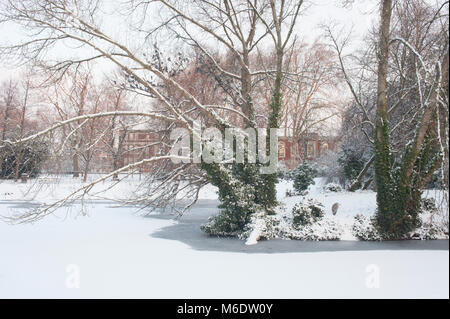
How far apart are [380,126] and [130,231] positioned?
7939mm

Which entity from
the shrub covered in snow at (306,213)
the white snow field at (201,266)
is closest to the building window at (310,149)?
the white snow field at (201,266)

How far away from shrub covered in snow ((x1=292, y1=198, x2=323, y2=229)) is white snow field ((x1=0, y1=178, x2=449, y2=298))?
938 mm

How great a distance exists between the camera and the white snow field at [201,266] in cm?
560

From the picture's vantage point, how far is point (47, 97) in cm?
2291

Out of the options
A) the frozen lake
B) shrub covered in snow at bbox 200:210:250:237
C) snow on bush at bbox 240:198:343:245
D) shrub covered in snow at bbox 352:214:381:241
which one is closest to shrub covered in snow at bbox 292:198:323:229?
snow on bush at bbox 240:198:343:245

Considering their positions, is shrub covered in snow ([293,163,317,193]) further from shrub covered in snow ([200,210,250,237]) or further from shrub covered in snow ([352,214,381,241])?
shrub covered in snow ([200,210,250,237])

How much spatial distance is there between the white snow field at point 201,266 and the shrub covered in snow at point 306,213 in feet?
3.08

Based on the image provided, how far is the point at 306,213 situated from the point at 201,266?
Result: 13.9 ft

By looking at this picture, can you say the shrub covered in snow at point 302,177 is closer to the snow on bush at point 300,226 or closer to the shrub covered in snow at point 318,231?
the snow on bush at point 300,226

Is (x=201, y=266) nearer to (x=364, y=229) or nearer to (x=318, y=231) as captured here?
(x=318, y=231)

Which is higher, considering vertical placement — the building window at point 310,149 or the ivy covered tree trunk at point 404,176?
the building window at point 310,149

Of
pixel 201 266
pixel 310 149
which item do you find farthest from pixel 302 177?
pixel 310 149
